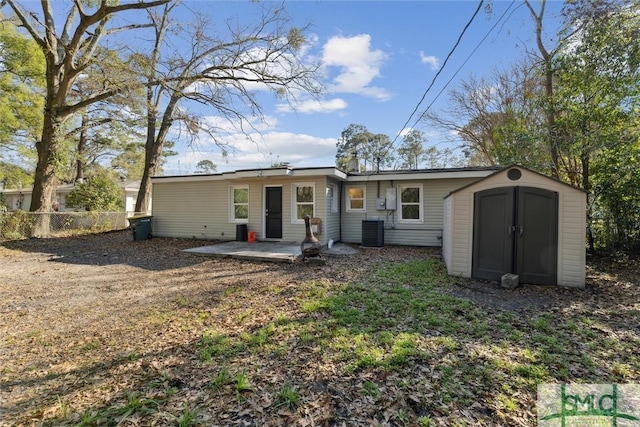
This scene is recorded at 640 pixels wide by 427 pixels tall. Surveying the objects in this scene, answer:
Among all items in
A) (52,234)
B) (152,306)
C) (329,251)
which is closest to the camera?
(152,306)

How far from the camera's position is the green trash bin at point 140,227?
1143 cm

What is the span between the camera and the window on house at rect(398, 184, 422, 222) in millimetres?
10469

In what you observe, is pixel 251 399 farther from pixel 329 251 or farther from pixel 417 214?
pixel 417 214

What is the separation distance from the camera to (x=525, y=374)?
2.64m

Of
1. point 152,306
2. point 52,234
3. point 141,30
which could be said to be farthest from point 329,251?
point 141,30

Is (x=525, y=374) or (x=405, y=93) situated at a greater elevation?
(x=405, y=93)

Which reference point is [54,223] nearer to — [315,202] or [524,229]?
[315,202]

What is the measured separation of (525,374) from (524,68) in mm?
14898

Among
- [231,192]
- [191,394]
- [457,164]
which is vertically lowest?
[191,394]

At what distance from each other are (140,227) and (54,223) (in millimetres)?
4397

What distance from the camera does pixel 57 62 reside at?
11.2m

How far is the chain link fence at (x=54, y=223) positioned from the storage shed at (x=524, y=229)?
47.7 ft

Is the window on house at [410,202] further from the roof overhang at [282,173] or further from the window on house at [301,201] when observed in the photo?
the window on house at [301,201]

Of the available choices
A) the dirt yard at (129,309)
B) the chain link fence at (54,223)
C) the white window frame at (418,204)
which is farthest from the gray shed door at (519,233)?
the chain link fence at (54,223)
